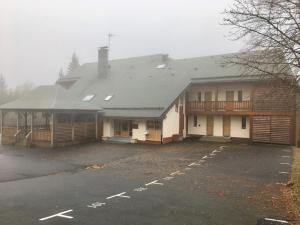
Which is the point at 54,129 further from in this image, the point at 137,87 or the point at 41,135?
the point at 137,87

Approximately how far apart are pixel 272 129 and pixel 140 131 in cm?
1069

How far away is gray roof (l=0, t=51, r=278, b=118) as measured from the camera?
30188 mm

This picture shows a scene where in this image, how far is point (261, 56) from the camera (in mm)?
11320

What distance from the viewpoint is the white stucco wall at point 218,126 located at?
3206 centimetres

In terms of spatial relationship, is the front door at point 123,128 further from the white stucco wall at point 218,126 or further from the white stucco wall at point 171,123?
the white stucco wall at point 218,126

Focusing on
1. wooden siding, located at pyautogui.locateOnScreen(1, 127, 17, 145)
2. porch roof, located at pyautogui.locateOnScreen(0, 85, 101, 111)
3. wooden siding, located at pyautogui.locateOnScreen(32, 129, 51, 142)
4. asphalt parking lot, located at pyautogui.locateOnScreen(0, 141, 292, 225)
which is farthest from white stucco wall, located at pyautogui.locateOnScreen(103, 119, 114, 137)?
wooden siding, located at pyautogui.locateOnScreen(1, 127, 17, 145)

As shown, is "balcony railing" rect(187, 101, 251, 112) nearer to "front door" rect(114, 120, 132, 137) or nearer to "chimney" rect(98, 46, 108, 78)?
"front door" rect(114, 120, 132, 137)

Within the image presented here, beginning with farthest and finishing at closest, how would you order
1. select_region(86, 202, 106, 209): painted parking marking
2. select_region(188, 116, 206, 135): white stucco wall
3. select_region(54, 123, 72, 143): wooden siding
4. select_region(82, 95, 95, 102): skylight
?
select_region(82, 95, 95, 102): skylight, select_region(188, 116, 206, 135): white stucco wall, select_region(54, 123, 72, 143): wooden siding, select_region(86, 202, 106, 209): painted parking marking

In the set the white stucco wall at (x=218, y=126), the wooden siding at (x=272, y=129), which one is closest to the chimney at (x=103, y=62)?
the white stucco wall at (x=218, y=126)

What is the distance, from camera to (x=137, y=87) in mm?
35312

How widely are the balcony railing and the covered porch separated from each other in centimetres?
852

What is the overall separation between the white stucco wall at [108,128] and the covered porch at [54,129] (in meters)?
0.41

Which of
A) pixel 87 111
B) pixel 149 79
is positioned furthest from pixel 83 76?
pixel 87 111

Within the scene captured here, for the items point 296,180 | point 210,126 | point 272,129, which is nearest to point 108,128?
point 210,126
